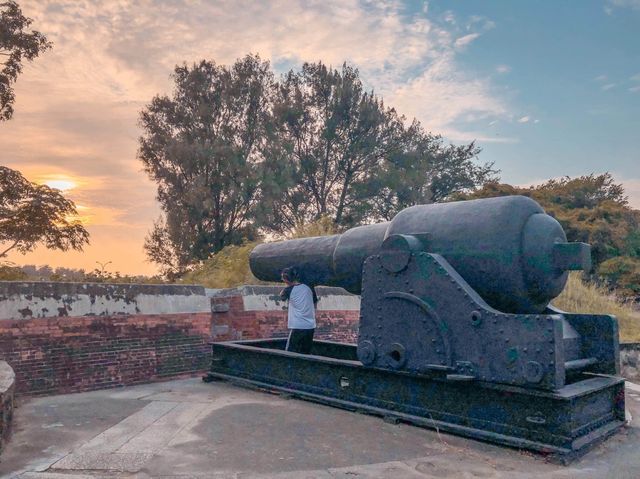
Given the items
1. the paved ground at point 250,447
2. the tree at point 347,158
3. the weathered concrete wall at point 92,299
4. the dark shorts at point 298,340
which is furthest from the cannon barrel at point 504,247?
the tree at point 347,158

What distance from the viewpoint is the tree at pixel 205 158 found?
2505cm

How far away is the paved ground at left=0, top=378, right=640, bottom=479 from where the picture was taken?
12.6ft

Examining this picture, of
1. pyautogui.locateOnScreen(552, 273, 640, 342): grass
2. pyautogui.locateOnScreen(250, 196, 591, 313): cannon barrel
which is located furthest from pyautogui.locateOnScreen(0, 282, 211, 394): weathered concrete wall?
pyautogui.locateOnScreen(552, 273, 640, 342): grass

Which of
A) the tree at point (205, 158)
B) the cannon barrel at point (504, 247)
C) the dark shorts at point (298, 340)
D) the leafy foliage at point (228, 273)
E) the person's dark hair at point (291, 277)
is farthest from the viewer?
the tree at point (205, 158)

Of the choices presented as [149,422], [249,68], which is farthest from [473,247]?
[249,68]

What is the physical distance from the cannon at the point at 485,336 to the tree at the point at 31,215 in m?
13.2

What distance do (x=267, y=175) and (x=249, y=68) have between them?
6087mm

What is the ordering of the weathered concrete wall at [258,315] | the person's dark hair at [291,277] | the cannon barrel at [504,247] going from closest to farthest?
the cannon barrel at [504,247] < the person's dark hair at [291,277] < the weathered concrete wall at [258,315]

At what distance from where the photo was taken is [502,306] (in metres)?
4.89

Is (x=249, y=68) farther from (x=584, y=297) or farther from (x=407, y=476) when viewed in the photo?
(x=407, y=476)

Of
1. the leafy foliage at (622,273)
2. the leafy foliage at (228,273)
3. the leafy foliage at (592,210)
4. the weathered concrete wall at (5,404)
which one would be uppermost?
the leafy foliage at (592,210)

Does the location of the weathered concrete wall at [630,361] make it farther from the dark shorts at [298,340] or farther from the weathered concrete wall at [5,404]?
the weathered concrete wall at [5,404]

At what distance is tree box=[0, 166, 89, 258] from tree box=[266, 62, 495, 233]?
11.0 metres

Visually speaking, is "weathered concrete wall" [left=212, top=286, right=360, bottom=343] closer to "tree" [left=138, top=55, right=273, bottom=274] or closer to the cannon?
the cannon
